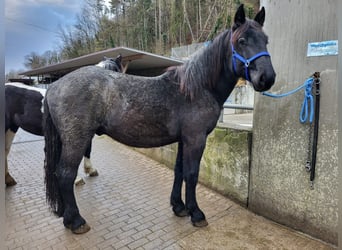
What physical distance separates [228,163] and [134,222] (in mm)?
1307

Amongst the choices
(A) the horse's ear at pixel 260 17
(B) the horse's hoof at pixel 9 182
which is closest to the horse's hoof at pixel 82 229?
(B) the horse's hoof at pixel 9 182

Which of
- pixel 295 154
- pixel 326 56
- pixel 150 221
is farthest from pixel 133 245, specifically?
pixel 326 56

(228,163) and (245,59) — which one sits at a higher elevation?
(245,59)

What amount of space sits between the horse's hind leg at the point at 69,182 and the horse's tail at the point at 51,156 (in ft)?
0.31

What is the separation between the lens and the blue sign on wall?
68.6 inches

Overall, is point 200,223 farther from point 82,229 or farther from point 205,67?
point 205,67

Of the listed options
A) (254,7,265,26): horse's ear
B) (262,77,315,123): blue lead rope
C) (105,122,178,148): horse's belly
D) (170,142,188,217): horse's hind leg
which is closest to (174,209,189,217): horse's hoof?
(170,142,188,217): horse's hind leg

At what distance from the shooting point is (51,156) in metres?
2.06

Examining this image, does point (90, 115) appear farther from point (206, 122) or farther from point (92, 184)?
point (92, 184)

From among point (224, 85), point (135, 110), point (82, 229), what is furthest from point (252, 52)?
point (82, 229)

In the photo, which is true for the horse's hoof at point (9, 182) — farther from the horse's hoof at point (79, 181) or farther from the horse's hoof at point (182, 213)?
the horse's hoof at point (182, 213)

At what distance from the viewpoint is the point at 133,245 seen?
6.07 feet

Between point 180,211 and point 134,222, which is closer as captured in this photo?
point 134,222

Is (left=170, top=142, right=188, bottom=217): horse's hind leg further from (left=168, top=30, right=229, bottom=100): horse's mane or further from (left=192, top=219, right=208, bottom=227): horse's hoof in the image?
(left=168, top=30, right=229, bottom=100): horse's mane
